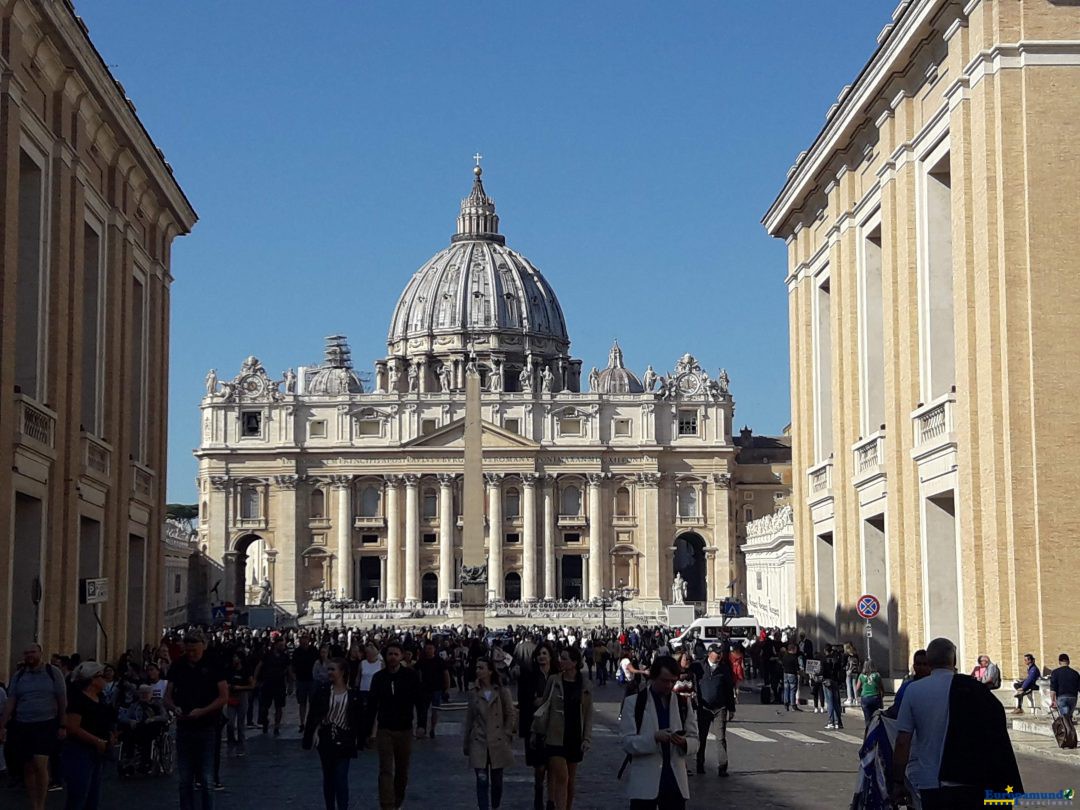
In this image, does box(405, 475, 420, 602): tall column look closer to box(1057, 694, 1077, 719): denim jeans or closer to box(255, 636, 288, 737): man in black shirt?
box(255, 636, 288, 737): man in black shirt

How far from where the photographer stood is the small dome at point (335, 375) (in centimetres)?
12613

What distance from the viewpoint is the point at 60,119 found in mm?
25938

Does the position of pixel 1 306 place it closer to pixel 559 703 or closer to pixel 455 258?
pixel 559 703

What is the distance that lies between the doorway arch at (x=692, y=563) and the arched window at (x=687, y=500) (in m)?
1.34

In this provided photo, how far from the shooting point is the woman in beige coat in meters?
15.3

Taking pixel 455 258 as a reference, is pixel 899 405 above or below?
below

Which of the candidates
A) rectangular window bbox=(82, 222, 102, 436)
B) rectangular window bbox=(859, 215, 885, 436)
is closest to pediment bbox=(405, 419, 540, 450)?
rectangular window bbox=(859, 215, 885, 436)

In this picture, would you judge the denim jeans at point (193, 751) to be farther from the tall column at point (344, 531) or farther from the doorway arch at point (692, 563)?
the doorway arch at point (692, 563)

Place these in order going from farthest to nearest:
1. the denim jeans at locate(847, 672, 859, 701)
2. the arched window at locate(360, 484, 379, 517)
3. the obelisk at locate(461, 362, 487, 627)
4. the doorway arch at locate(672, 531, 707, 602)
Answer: the doorway arch at locate(672, 531, 707, 602) < the arched window at locate(360, 484, 379, 517) < the obelisk at locate(461, 362, 487, 627) < the denim jeans at locate(847, 672, 859, 701)

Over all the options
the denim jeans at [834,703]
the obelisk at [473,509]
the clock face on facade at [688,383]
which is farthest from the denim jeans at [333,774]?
the clock face on facade at [688,383]

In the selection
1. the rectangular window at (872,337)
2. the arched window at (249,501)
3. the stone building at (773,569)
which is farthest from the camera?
the arched window at (249,501)

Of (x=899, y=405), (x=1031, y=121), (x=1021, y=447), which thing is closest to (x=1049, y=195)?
(x=1031, y=121)

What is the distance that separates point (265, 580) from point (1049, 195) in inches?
3757

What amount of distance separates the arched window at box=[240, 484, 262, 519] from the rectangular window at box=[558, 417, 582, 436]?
2019cm
